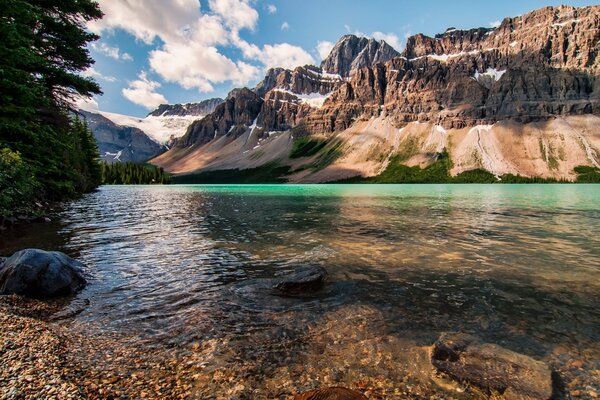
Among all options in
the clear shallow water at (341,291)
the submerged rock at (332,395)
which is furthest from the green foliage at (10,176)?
the submerged rock at (332,395)

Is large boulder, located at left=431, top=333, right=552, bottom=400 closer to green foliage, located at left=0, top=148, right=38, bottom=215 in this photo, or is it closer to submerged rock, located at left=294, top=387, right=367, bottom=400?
submerged rock, located at left=294, top=387, right=367, bottom=400

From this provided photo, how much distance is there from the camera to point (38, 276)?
46.8 ft

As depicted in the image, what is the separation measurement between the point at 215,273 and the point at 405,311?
32.9ft

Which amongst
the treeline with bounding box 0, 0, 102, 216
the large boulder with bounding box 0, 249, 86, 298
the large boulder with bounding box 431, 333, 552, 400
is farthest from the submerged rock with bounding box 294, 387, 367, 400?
the treeline with bounding box 0, 0, 102, 216

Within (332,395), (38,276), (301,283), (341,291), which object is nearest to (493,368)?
(332,395)

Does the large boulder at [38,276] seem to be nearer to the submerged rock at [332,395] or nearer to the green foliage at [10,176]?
the green foliage at [10,176]

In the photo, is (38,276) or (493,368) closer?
(493,368)

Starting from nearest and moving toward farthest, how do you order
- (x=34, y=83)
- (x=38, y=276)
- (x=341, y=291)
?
1. (x=38, y=276)
2. (x=341, y=291)
3. (x=34, y=83)

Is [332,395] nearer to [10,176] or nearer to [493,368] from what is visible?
[493,368]

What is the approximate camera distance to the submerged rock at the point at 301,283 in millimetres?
15047

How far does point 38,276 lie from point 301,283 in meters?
11.2

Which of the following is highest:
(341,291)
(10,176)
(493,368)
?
(10,176)

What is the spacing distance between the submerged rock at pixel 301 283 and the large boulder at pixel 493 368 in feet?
20.7

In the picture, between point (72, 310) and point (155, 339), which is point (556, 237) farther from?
point (72, 310)
